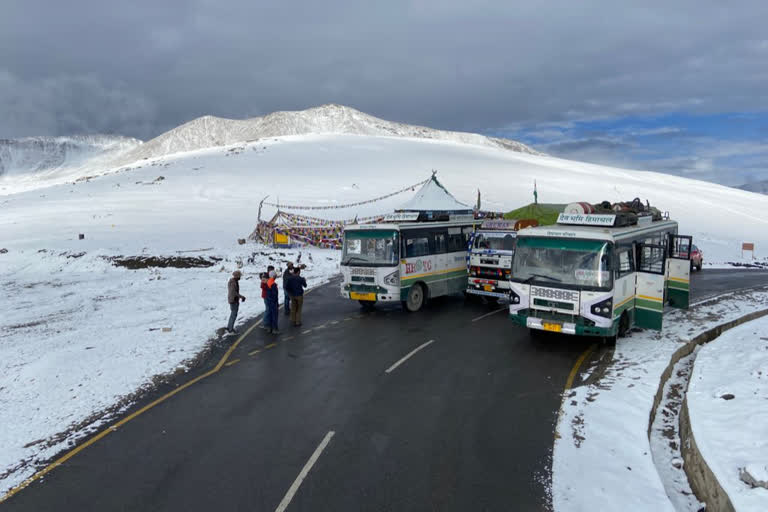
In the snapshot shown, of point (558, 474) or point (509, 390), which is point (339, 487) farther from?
point (509, 390)

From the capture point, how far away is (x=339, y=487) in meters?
6.62

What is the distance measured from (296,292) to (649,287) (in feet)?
32.4

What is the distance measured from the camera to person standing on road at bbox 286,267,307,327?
50.3ft

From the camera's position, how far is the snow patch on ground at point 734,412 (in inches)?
236

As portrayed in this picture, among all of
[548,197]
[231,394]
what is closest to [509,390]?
[231,394]

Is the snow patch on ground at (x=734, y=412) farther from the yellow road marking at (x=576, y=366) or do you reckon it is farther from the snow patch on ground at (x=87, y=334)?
the snow patch on ground at (x=87, y=334)

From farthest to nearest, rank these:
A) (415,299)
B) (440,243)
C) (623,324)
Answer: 1. (440,243)
2. (415,299)
3. (623,324)

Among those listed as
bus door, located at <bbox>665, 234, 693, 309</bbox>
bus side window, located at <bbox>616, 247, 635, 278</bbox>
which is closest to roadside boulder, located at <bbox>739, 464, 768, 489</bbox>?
bus side window, located at <bbox>616, 247, 635, 278</bbox>

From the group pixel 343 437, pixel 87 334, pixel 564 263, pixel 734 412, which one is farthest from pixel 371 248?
pixel 734 412

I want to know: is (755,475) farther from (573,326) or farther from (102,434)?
(102,434)

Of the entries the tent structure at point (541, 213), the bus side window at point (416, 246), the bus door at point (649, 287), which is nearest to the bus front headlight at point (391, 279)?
the bus side window at point (416, 246)

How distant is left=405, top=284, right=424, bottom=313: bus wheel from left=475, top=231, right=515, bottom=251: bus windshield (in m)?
2.77

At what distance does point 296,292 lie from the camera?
1548cm

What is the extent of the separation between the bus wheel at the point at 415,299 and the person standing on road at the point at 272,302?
4649mm
